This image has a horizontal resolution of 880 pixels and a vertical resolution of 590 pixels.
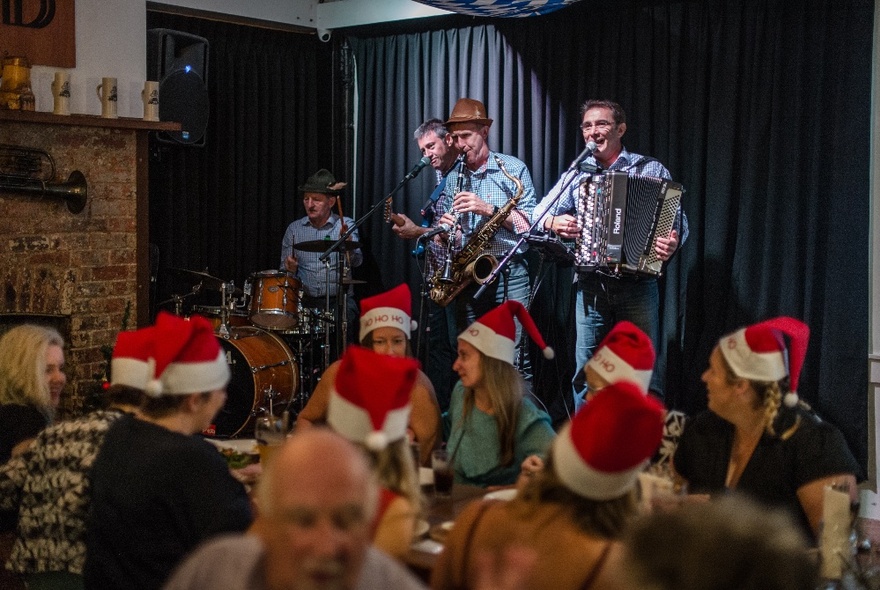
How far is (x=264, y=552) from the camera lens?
170cm

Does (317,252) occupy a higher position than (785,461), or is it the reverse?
(317,252)

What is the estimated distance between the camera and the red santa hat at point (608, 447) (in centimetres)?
204

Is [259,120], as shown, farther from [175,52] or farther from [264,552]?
[264,552]

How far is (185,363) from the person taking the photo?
2725mm

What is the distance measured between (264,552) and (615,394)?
0.77m

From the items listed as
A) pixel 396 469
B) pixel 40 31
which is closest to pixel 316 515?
pixel 396 469

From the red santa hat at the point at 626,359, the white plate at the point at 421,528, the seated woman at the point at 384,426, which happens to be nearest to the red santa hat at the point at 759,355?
the red santa hat at the point at 626,359

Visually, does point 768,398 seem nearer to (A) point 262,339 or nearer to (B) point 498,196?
(B) point 498,196

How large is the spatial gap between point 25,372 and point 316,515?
7.12 feet

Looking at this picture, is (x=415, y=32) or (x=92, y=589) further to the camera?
(x=415, y=32)

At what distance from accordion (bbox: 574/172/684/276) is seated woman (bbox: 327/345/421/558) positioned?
3.21 m

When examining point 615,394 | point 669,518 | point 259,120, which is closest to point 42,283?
point 259,120

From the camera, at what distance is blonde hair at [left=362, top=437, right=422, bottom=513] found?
2.33m

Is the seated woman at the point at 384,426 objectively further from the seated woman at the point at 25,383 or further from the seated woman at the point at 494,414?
the seated woman at the point at 25,383
